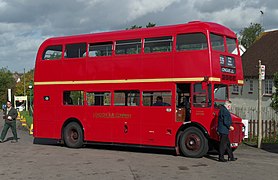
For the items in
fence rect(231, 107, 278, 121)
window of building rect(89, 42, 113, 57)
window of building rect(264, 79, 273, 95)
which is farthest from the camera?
window of building rect(264, 79, 273, 95)

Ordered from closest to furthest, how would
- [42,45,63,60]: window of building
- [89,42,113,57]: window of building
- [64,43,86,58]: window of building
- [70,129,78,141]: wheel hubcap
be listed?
[89,42,113,57]: window of building < [64,43,86,58]: window of building < [70,129,78,141]: wheel hubcap < [42,45,63,60]: window of building

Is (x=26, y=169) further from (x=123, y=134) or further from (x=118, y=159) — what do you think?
(x=123, y=134)

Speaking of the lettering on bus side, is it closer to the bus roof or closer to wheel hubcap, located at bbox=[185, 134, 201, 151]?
wheel hubcap, located at bbox=[185, 134, 201, 151]

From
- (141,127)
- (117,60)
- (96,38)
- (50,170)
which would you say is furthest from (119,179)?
(96,38)

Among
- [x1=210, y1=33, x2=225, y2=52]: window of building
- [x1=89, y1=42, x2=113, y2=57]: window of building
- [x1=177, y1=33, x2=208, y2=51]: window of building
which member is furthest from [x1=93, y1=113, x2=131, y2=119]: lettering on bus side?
[x1=210, y1=33, x2=225, y2=52]: window of building

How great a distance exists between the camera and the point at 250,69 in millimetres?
43469

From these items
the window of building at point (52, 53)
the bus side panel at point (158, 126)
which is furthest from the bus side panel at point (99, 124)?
the window of building at point (52, 53)

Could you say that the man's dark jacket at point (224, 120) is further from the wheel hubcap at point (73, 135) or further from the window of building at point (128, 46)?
the wheel hubcap at point (73, 135)

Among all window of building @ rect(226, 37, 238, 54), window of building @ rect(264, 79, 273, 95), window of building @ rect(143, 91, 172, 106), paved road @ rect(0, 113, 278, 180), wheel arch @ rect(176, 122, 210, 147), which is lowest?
paved road @ rect(0, 113, 278, 180)

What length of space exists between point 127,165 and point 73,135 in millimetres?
5650

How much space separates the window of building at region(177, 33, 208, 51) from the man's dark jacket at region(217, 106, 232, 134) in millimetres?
2219

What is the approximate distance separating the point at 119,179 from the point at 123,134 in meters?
5.94

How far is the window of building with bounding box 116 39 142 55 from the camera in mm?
16281

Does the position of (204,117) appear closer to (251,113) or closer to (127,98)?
(127,98)
